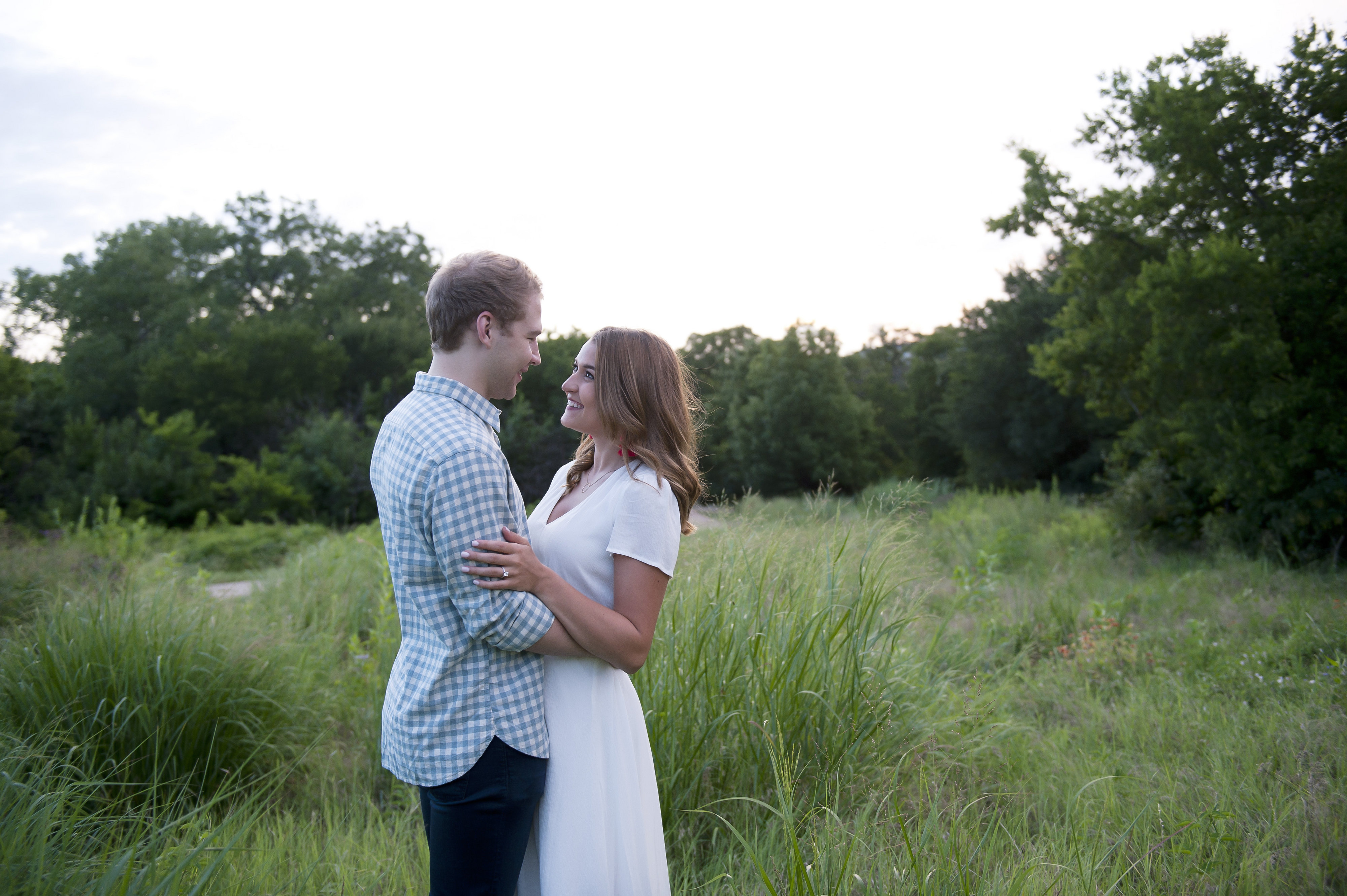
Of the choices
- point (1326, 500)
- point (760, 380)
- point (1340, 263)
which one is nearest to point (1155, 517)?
point (1326, 500)

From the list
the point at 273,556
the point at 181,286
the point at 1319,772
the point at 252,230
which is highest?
the point at 252,230

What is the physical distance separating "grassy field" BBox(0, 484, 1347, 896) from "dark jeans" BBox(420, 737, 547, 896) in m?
0.55

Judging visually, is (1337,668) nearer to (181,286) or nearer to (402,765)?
(402,765)

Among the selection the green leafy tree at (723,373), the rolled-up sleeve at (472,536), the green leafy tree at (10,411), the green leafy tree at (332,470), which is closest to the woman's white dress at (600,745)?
the rolled-up sleeve at (472,536)

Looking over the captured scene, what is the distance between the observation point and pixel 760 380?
26.2m

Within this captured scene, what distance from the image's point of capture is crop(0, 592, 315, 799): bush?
3127 millimetres

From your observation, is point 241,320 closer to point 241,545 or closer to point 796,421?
point 241,545

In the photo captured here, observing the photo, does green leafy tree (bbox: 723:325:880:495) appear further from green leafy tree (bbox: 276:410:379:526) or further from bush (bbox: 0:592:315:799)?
bush (bbox: 0:592:315:799)

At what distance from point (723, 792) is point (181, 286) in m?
32.5

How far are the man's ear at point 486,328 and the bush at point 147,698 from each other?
2391 millimetres

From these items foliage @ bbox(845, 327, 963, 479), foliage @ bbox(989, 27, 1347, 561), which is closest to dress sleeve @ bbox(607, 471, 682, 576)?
foliage @ bbox(989, 27, 1347, 561)

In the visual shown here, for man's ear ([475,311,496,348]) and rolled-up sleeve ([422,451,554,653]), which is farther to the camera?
man's ear ([475,311,496,348])

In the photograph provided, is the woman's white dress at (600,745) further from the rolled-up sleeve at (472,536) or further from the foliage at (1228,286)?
the foliage at (1228,286)

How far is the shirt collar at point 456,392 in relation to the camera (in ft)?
5.38
